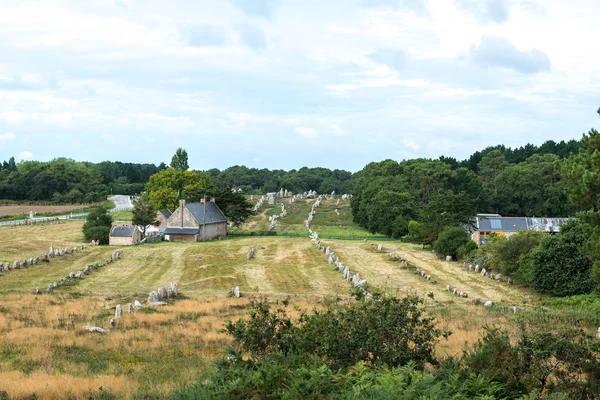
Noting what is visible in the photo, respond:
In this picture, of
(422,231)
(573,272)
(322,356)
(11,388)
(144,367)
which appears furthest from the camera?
(422,231)

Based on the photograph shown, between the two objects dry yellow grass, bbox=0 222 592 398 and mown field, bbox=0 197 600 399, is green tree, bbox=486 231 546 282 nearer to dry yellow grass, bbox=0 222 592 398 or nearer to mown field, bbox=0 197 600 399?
mown field, bbox=0 197 600 399

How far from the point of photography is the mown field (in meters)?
16.3

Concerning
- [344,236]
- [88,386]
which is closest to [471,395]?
[88,386]

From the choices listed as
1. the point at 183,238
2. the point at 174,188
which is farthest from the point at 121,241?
the point at 174,188

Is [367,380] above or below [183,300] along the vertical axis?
above

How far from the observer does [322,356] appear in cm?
1459

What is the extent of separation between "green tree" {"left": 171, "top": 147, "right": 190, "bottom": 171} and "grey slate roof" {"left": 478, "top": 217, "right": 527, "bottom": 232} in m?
88.2

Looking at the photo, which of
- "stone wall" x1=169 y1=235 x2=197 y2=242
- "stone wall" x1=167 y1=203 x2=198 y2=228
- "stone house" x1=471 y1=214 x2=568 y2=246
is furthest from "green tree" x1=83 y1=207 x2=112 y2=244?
"stone house" x1=471 y1=214 x2=568 y2=246

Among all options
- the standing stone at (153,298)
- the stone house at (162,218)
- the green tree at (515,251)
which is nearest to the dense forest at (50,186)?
the stone house at (162,218)

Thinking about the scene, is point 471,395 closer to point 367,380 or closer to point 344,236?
point 367,380

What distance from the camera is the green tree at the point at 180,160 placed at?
145m

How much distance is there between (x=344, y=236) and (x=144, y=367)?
71.1 m

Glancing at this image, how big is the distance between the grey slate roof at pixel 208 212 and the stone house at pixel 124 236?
8.53 m

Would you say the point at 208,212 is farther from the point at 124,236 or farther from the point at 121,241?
the point at 121,241
